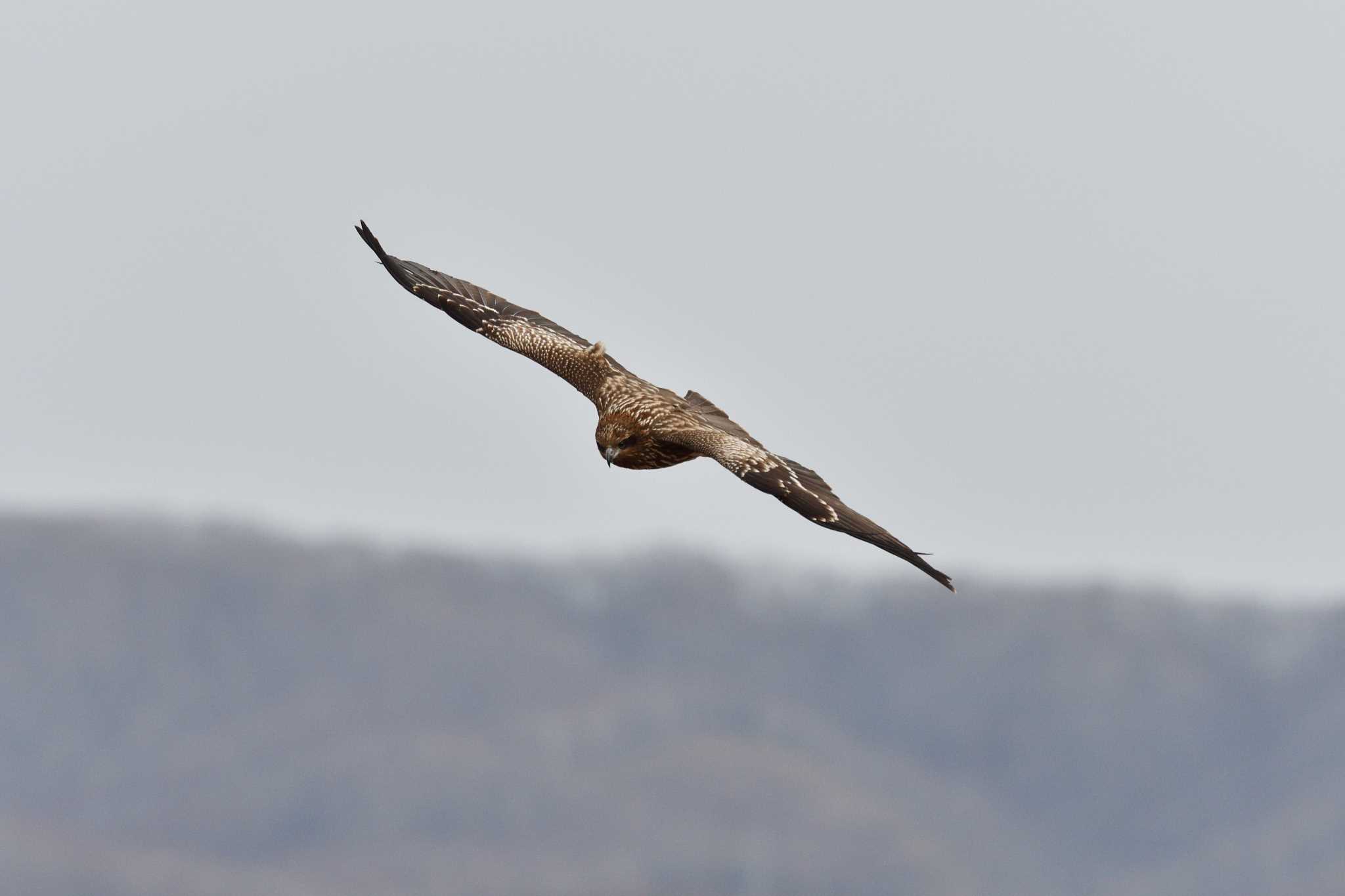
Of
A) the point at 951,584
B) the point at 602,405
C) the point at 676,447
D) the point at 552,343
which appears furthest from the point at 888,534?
the point at 552,343

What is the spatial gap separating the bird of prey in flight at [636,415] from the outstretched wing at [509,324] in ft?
0.05

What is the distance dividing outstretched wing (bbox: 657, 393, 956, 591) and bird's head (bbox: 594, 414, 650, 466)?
1.34 ft

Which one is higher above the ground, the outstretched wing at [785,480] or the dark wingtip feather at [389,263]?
the dark wingtip feather at [389,263]

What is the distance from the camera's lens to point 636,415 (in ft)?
104

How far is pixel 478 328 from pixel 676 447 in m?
6.04

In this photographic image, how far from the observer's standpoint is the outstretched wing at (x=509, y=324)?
112 feet

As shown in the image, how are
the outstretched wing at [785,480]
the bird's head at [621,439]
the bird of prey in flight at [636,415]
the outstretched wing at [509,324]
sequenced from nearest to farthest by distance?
the outstretched wing at [785,480] → the bird of prey in flight at [636,415] → the bird's head at [621,439] → the outstretched wing at [509,324]

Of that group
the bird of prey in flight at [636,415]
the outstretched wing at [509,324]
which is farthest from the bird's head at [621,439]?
the outstretched wing at [509,324]

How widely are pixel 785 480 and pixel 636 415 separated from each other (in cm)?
365

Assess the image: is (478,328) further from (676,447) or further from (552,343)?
(676,447)

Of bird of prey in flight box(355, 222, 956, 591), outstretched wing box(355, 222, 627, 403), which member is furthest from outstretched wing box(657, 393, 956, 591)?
outstretched wing box(355, 222, 627, 403)

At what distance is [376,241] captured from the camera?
34.6 meters

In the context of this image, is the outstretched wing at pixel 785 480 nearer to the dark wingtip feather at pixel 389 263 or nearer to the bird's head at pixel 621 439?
the bird's head at pixel 621 439

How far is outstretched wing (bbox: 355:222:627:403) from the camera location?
34.2 m
